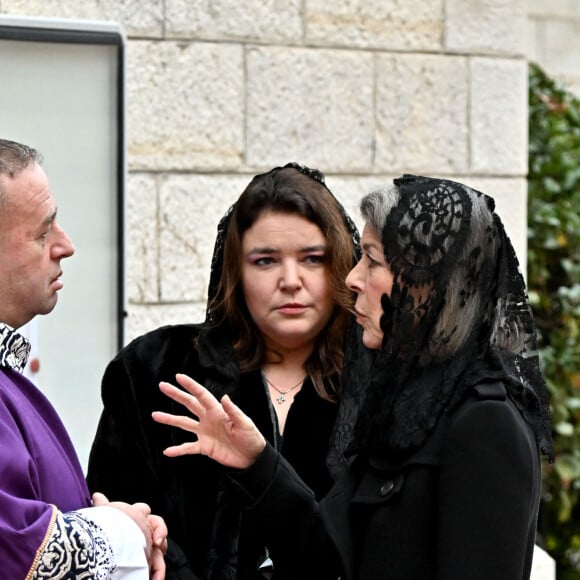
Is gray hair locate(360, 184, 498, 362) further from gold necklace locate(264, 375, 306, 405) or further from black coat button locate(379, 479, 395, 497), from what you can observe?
gold necklace locate(264, 375, 306, 405)

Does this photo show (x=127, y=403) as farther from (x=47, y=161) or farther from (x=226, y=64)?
(x=226, y=64)

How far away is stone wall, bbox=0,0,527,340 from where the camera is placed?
163 inches

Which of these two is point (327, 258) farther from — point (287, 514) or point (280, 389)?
point (287, 514)

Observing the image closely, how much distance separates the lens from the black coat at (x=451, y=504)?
1.94m

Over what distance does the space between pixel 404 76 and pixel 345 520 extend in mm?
2643

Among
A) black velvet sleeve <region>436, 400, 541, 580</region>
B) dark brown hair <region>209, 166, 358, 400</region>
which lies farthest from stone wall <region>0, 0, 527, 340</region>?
black velvet sleeve <region>436, 400, 541, 580</region>

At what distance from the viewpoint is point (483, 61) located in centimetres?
461

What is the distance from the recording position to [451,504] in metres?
1.97

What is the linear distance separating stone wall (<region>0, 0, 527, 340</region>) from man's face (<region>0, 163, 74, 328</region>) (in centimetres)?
180

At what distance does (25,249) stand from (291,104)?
7.29 ft

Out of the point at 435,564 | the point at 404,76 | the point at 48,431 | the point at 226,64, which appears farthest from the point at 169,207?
the point at 435,564

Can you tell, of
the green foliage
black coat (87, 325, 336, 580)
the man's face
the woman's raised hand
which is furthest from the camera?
the green foliage

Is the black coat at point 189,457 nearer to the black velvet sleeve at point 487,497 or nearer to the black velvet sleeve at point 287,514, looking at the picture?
the black velvet sleeve at point 287,514

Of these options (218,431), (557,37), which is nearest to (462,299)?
(218,431)
